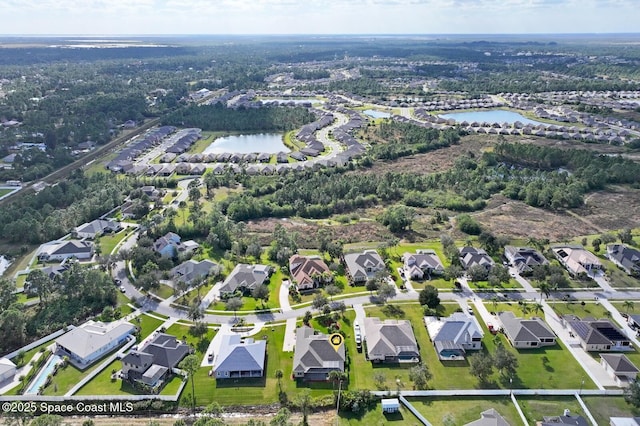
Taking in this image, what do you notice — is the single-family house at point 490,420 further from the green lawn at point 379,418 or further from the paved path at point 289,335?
the paved path at point 289,335

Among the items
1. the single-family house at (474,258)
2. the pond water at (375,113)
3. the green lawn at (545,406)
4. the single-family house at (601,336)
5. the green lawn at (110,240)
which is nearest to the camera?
the green lawn at (545,406)

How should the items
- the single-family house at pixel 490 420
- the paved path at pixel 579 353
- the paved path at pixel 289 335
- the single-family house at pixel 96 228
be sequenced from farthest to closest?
the single-family house at pixel 96 228 → the paved path at pixel 289 335 → the paved path at pixel 579 353 → the single-family house at pixel 490 420

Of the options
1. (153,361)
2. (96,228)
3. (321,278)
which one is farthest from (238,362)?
(96,228)

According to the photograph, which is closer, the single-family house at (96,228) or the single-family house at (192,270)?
the single-family house at (192,270)

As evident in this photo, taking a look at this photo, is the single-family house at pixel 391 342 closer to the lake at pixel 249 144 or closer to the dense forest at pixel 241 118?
the lake at pixel 249 144

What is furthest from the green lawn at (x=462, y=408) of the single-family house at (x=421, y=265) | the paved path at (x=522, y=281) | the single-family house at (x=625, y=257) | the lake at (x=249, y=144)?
the lake at (x=249, y=144)

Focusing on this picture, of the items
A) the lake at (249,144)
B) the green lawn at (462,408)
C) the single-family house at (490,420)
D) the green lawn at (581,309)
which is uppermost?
the single-family house at (490,420)

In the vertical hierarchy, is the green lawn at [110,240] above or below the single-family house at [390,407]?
below
